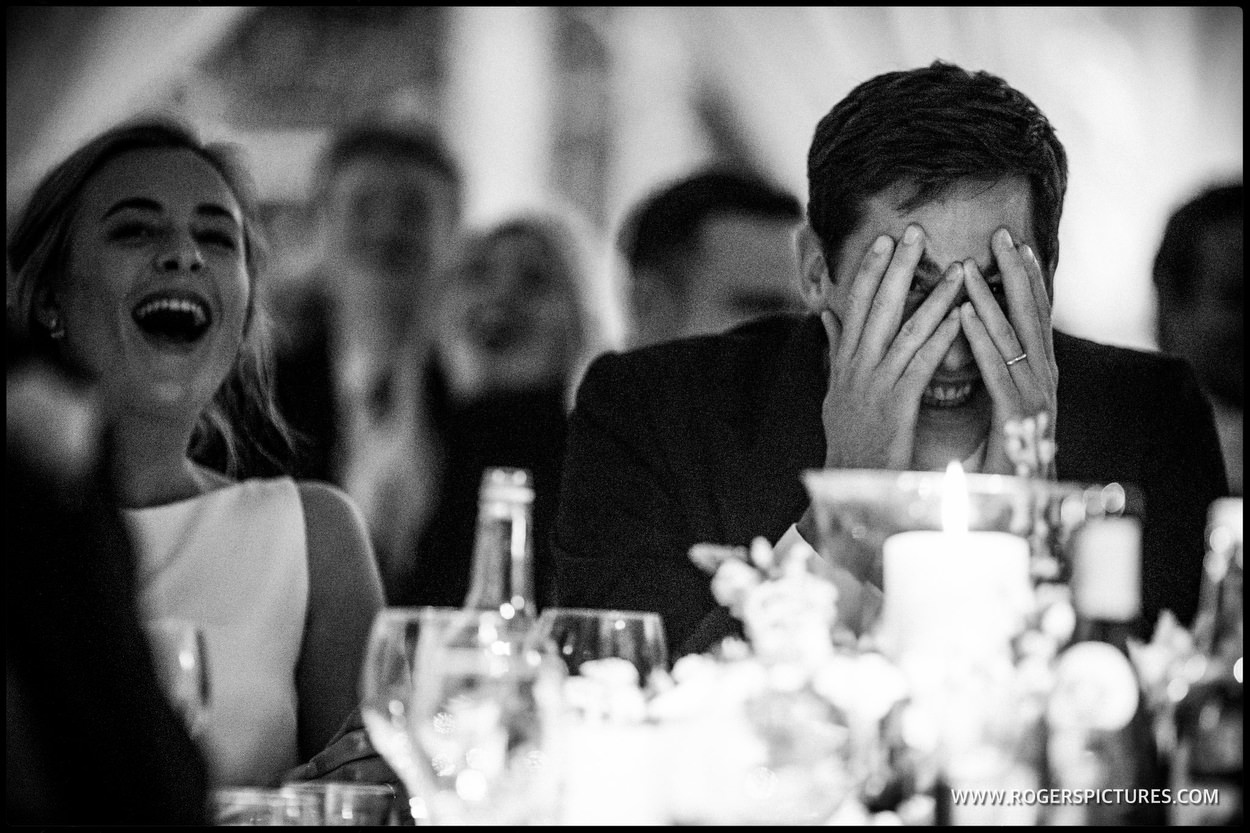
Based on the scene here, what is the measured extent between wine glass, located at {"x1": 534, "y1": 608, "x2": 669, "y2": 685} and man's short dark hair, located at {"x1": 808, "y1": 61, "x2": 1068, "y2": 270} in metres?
0.74

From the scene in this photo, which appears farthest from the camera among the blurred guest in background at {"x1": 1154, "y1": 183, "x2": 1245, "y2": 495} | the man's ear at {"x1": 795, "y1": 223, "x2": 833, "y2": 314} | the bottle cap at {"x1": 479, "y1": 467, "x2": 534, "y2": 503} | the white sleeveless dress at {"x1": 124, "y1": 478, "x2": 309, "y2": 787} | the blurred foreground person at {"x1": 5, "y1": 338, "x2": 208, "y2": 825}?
the blurred guest in background at {"x1": 1154, "y1": 183, "x2": 1245, "y2": 495}

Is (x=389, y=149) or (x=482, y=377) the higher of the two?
(x=389, y=149)

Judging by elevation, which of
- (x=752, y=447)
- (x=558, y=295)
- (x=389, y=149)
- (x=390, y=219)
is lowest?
(x=752, y=447)

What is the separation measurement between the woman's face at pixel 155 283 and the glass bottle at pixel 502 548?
127 centimetres

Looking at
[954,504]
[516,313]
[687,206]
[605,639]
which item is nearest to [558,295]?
[516,313]

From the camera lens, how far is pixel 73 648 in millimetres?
1292

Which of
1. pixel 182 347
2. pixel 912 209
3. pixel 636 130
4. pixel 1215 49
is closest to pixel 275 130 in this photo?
pixel 182 347

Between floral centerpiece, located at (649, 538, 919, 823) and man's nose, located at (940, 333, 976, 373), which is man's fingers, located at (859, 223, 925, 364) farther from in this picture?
floral centerpiece, located at (649, 538, 919, 823)

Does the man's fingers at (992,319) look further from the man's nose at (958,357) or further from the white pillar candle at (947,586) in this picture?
the white pillar candle at (947,586)

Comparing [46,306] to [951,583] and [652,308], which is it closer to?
[652,308]

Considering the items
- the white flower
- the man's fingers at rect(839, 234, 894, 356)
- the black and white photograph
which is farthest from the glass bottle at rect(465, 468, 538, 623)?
the man's fingers at rect(839, 234, 894, 356)

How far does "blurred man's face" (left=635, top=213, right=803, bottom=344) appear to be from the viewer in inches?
81.8

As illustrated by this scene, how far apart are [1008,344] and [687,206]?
75cm

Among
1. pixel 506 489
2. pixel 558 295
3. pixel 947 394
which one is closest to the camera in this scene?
pixel 506 489
